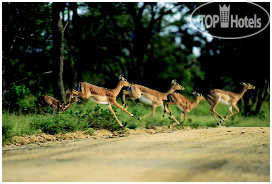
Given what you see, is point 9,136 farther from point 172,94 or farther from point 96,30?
point 96,30

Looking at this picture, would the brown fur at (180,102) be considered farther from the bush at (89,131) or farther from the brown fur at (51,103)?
the brown fur at (51,103)

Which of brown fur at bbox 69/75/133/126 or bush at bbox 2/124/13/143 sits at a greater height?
brown fur at bbox 69/75/133/126

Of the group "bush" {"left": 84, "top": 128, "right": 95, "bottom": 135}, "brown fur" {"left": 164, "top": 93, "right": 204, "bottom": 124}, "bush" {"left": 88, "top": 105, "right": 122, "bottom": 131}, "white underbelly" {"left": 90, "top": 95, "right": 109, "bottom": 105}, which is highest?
"white underbelly" {"left": 90, "top": 95, "right": 109, "bottom": 105}

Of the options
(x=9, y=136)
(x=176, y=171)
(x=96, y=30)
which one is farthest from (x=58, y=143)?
(x=96, y=30)

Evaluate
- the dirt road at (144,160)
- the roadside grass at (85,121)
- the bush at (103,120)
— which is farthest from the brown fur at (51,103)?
the dirt road at (144,160)

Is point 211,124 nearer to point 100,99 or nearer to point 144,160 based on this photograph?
point 100,99

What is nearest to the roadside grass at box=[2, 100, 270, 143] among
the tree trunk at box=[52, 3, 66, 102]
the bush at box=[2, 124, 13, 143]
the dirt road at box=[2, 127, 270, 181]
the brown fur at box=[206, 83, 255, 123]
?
the bush at box=[2, 124, 13, 143]

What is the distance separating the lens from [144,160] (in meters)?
5.91

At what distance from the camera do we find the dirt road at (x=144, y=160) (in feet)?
16.9

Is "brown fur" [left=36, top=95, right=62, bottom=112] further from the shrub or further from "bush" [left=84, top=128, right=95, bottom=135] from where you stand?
the shrub

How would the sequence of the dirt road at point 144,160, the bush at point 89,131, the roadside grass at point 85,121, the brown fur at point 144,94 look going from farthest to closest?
the brown fur at point 144,94
the bush at point 89,131
the roadside grass at point 85,121
the dirt road at point 144,160

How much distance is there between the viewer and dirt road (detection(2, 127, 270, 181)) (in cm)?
514

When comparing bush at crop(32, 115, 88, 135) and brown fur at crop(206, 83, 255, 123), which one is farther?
brown fur at crop(206, 83, 255, 123)

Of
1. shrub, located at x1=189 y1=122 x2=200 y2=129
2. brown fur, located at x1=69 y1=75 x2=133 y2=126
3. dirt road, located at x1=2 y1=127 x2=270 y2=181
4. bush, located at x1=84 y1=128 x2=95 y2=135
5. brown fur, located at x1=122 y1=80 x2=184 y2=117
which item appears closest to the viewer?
dirt road, located at x1=2 y1=127 x2=270 y2=181
